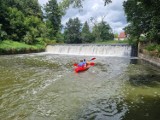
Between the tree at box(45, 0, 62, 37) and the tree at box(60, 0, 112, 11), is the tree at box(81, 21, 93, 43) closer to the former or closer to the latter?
the tree at box(45, 0, 62, 37)

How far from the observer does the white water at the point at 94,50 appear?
27.9 meters

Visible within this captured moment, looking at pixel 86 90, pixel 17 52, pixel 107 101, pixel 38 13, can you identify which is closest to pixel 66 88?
pixel 86 90

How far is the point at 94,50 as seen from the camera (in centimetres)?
3058

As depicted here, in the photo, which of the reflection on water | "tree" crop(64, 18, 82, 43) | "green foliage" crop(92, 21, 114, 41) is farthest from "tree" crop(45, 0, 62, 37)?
the reflection on water

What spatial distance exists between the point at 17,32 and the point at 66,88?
30349 millimetres

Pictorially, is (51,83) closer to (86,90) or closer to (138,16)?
(86,90)

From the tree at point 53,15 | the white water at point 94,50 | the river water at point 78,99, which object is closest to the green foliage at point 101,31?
the tree at point 53,15

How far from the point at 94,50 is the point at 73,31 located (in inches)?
1436

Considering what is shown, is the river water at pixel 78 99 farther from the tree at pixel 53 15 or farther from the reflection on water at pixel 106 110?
the tree at pixel 53 15

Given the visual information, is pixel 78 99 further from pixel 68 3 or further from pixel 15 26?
pixel 15 26

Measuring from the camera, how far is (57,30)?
192 feet

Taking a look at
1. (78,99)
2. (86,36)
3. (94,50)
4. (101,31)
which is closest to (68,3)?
(78,99)

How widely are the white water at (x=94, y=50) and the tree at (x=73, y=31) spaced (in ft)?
92.1

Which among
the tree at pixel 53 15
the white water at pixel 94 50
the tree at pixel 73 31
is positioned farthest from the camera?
the tree at pixel 73 31
